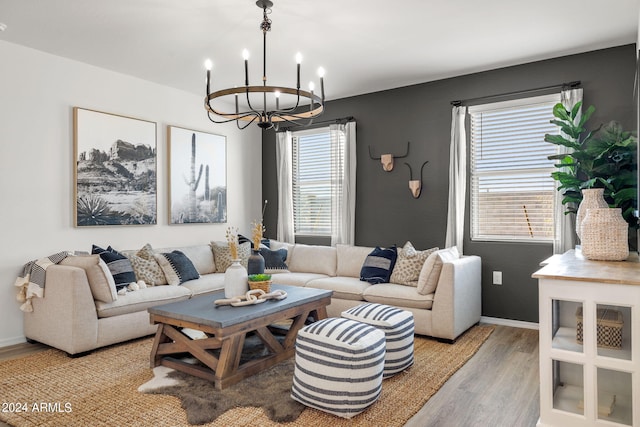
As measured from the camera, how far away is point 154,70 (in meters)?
4.47

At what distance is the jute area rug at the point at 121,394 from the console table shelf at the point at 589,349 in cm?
79

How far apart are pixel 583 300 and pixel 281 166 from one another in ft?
14.7

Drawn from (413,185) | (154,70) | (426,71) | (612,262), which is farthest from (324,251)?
(612,262)

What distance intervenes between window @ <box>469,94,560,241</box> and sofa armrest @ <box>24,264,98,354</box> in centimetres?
374

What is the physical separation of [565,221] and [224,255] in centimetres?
361

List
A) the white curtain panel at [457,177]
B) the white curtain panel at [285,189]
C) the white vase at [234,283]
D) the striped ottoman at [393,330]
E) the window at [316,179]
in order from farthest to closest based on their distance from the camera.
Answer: the white curtain panel at [285,189] < the window at [316,179] < the white curtain panel at [457,177] < the white vase at [234,283] < the striped ottoman at [393,330]

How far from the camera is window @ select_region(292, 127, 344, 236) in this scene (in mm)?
5598

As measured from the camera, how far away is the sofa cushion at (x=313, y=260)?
509cm

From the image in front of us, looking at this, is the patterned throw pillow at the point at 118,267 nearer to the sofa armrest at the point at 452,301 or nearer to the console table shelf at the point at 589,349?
the sofa armrest at the point at 452,301

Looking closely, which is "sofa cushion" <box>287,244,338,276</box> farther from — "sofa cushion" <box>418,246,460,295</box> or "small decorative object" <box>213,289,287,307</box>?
"small decorative object" <box>213,289,287,307</box>

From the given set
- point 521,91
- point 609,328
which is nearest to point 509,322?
point 521,91

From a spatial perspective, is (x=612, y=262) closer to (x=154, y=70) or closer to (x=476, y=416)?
(x=476, y=416)

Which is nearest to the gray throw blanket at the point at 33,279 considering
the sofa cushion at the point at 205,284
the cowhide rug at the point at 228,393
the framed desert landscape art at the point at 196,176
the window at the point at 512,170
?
the sofa cushion at the point at 205,284

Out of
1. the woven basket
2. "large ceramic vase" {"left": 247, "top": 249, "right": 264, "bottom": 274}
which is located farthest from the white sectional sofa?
the woven basket
